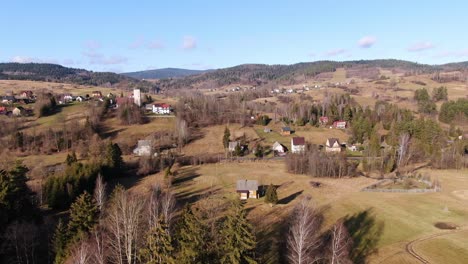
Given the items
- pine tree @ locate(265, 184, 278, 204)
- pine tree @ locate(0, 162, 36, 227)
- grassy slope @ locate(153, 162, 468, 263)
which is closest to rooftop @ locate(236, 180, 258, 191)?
grassy slope @ locate(153, 162, 468, 263)

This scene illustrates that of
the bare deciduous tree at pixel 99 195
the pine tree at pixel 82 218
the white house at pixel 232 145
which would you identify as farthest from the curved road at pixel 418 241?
the white house at pixel 232 145

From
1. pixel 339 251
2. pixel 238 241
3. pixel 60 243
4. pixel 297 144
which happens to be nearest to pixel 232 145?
pixel 297 144

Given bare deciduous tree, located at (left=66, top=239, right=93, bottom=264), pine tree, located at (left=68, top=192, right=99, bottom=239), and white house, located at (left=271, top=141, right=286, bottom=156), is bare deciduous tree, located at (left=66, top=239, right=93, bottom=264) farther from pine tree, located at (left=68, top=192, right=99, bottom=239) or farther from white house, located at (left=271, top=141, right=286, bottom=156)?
white house, located at (left=271, top=141, right=286, bottom=156)

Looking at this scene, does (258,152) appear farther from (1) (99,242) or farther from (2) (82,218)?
(1) (99,242)

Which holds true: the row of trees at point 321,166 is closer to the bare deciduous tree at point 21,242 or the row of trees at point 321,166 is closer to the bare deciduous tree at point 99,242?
the bare deciduous tree at point 99,242

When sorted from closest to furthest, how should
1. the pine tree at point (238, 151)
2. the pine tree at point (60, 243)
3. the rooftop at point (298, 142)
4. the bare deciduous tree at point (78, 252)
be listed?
the bare deciduous tree at point (78, 252) → the pine tree at point (60, 243) → the pine tree at point (238, 151) → the rooftop at point (298, 142)

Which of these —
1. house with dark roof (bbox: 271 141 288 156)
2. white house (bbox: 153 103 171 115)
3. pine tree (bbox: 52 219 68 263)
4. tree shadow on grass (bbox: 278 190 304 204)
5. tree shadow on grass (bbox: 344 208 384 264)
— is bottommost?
tree shadow on grass (bbox: 278 190 304 204)
